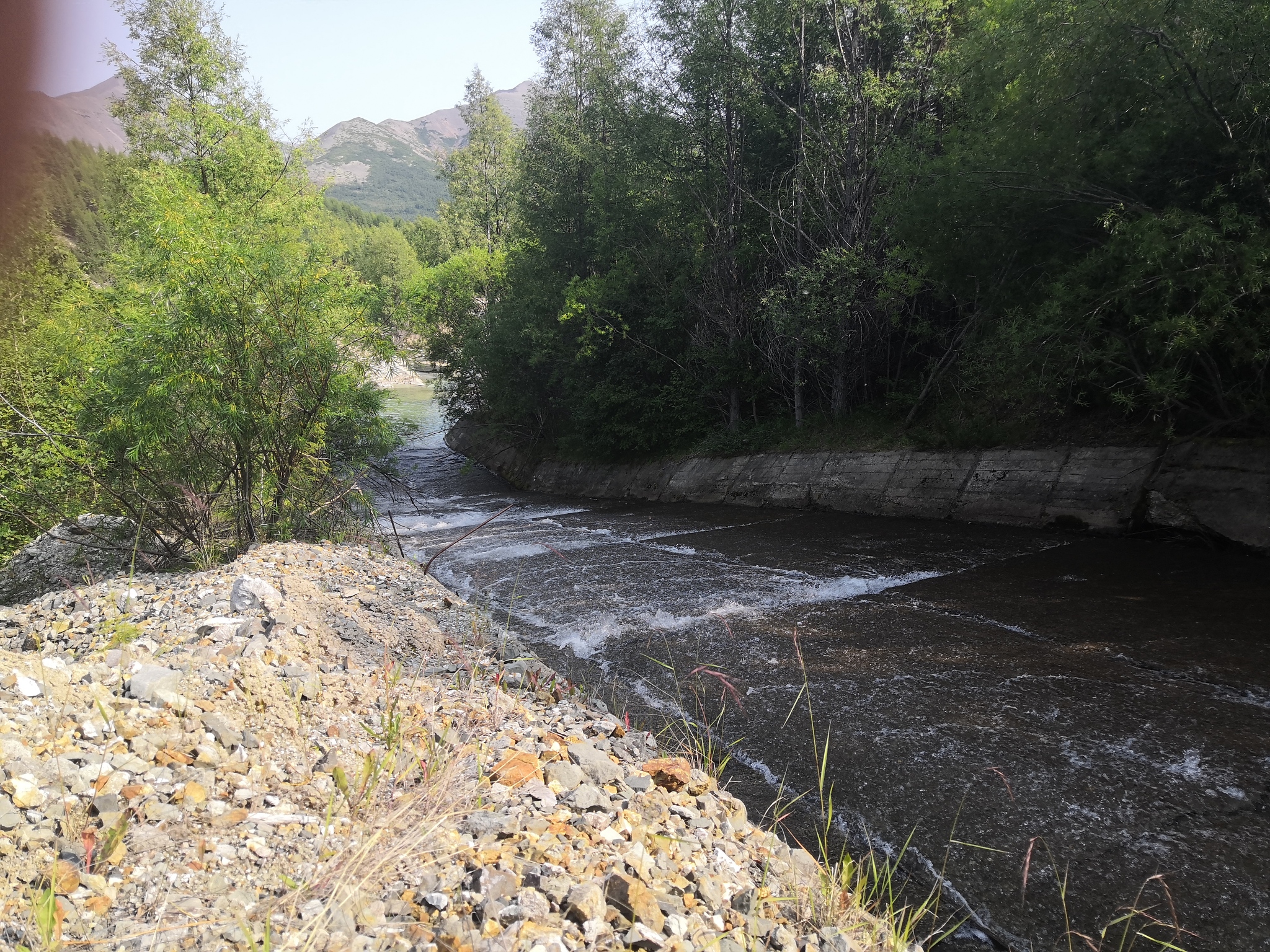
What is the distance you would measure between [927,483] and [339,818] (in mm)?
14569

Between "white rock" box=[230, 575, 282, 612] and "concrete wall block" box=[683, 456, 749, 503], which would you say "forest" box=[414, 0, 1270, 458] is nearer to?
"concrete wall block" box=[683, 456, 749, 503]

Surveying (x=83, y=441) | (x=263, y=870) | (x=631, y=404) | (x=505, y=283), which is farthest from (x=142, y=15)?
(x=263, y=870)

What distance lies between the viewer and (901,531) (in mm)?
14156

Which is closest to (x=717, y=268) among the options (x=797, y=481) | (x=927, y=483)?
(x=797, y=481)

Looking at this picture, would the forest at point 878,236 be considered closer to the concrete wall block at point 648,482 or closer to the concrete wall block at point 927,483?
the concrete wall block at point 927,483

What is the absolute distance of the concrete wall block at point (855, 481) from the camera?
1634 cm

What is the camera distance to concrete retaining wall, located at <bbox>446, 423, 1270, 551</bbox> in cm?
1101

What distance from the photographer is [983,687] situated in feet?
22.1

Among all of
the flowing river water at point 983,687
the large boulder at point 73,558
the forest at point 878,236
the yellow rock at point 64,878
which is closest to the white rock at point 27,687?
the yellow rock at point 64,878

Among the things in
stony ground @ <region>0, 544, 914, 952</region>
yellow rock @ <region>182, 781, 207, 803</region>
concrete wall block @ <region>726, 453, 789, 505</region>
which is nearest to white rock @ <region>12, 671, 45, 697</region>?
stony ground @ <region>0, 544, 914, 952</region>

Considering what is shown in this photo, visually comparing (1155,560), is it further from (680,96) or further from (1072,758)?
(680,96)

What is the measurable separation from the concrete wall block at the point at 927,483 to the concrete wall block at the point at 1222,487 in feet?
11.7

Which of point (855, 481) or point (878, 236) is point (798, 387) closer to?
point (855, 481)

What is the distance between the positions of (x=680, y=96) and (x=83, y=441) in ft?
60.8
